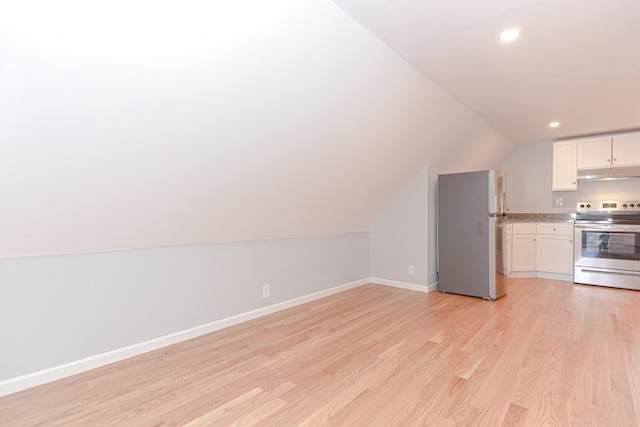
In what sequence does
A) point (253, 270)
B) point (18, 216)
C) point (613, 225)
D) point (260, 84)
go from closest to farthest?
point (18, 216) → point (260, 84) → point (253, 270) → point (613, 225)

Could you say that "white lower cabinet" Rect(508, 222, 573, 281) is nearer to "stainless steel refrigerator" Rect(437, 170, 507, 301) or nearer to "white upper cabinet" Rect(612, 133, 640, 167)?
"white upper cabinet" Rect(612, 133, 640, 167)

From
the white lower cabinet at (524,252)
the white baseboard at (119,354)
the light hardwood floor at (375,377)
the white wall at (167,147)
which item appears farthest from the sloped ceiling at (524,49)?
the white baseboard at (119,354)

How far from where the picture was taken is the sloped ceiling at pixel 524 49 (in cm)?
190

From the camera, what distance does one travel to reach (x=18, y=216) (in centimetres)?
186

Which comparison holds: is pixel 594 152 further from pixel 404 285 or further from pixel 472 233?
pixel 404 285

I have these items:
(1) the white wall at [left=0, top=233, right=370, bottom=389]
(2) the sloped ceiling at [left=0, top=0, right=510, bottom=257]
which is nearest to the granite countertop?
(2) the sloped ceiling at [left=0, top=0, right=510, bottom=257]

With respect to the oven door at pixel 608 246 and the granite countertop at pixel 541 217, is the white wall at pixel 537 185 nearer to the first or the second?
the granite countertop at pixel 541 217

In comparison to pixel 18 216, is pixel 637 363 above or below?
below

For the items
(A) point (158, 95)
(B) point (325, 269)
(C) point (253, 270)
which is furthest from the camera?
(B) point (325, 269)

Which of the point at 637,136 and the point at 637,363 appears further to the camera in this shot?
the point at 637,136

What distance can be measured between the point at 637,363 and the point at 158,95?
3.57 meters

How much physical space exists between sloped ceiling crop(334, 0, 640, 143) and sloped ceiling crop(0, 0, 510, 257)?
0.20 metres

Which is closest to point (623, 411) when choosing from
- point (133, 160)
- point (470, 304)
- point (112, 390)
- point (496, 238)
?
point (470, 304)

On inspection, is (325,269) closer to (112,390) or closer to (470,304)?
(470,304)
